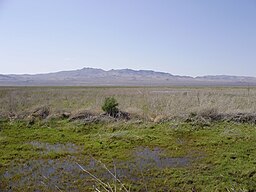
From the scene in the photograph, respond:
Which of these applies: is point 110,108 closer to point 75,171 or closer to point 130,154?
point 130,154

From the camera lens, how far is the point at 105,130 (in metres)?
12.5

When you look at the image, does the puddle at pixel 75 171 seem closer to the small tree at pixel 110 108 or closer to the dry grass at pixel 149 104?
the small tree at pixel 110 108

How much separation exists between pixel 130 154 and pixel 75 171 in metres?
2.31

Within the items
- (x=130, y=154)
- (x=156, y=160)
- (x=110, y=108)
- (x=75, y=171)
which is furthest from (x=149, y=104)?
(x=75, y=171)

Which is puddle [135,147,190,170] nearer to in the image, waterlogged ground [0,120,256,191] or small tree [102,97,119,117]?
waterlogged ground [0,120,256,191]

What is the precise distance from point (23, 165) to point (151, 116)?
8099 mm

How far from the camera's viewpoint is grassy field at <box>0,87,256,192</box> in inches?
261

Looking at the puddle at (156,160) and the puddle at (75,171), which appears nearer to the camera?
the puddle at (75,171)

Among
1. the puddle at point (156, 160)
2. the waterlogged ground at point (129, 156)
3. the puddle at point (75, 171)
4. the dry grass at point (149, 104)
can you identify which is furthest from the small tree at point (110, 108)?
the puddle at point (156, 160)

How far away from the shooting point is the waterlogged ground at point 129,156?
663 cm

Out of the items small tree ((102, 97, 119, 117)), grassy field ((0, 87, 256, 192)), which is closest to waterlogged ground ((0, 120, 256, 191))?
grassy field ((0, 87, 256, 192))

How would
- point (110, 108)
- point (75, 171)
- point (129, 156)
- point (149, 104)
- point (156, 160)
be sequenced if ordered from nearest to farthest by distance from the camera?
point (75, 171) → point (156, 160) → point (129, 156) → point (110, 108) → point (149, 104)

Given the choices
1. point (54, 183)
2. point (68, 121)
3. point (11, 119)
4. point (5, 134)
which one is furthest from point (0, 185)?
point (11, 119)

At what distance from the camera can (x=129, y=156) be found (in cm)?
891
